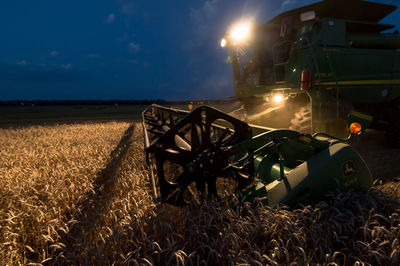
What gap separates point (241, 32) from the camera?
5.64m

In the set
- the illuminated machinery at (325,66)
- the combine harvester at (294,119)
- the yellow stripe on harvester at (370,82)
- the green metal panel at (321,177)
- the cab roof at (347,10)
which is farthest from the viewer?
the cab roof at (347,10)

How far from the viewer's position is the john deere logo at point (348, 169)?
72.2 inches

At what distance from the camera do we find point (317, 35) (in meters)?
4.29

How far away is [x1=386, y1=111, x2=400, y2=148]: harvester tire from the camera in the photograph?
439 centimetres

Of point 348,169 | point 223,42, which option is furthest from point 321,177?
point 223,42

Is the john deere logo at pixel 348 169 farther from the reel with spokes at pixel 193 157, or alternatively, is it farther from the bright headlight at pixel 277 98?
the bright headlight at pixel 277 98

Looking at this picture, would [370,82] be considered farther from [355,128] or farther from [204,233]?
[204,233]

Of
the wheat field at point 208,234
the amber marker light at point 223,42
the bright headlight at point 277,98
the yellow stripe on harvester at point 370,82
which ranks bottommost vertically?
the wheat field at point 208,234

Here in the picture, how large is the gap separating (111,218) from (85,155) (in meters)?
3.05

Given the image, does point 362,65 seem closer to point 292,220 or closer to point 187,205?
point 292,220

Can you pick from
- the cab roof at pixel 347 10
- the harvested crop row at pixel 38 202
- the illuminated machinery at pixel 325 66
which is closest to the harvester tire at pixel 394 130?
the illuminated machinery at pixel 325 66

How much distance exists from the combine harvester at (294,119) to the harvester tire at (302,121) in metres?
0.02

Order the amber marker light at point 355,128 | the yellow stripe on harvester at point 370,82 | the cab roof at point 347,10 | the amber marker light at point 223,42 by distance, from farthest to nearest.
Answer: the amber marker light at point 223,42 < the cab roof at point 347,10 < the yellow stripe on harvester at point 370,82 < the amber marker light at point 355,128

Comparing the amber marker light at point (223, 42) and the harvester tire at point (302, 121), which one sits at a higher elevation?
the amber marker light at point (223, 42)
